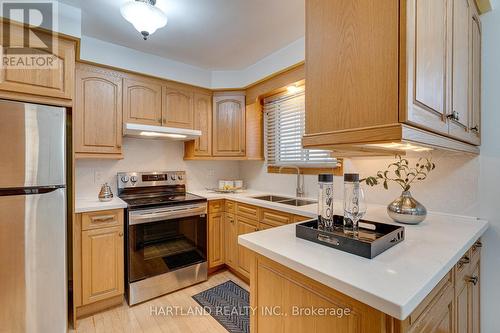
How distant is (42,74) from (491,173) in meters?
3.03

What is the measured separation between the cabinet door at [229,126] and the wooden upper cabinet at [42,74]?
1508 mm

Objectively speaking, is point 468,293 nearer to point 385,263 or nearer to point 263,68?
point 385,263

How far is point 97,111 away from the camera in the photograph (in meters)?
2.21

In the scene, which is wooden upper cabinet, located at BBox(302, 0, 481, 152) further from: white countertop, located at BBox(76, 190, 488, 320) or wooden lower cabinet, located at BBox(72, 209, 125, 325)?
wooden lower cabinet, located at BBox(72, 209, 125, 325)

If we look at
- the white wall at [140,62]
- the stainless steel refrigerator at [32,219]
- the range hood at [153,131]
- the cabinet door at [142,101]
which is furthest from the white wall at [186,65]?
the stainless steel refrigerator at [32,219]

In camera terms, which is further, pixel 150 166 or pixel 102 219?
pixel 150 166

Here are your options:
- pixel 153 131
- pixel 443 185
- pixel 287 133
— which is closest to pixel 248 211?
pixel 287 133

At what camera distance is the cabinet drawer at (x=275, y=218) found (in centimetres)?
198

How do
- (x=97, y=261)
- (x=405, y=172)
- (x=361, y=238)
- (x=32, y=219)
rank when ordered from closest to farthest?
(x=361, y=238) → (x=32, y=219) → (x=405, y=172) → (x=97, y=261)

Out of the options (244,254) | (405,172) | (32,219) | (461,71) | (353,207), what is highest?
(461,71)

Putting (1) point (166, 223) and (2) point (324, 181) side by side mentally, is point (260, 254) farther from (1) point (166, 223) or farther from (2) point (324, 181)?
(1) point (166, 223)

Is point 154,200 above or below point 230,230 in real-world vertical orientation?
above

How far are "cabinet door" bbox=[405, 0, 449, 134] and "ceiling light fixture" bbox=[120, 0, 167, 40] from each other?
4.90ft

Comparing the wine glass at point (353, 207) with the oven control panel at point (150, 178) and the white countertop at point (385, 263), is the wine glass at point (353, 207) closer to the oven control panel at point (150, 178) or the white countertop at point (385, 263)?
the white countertop at point (385, 263)
